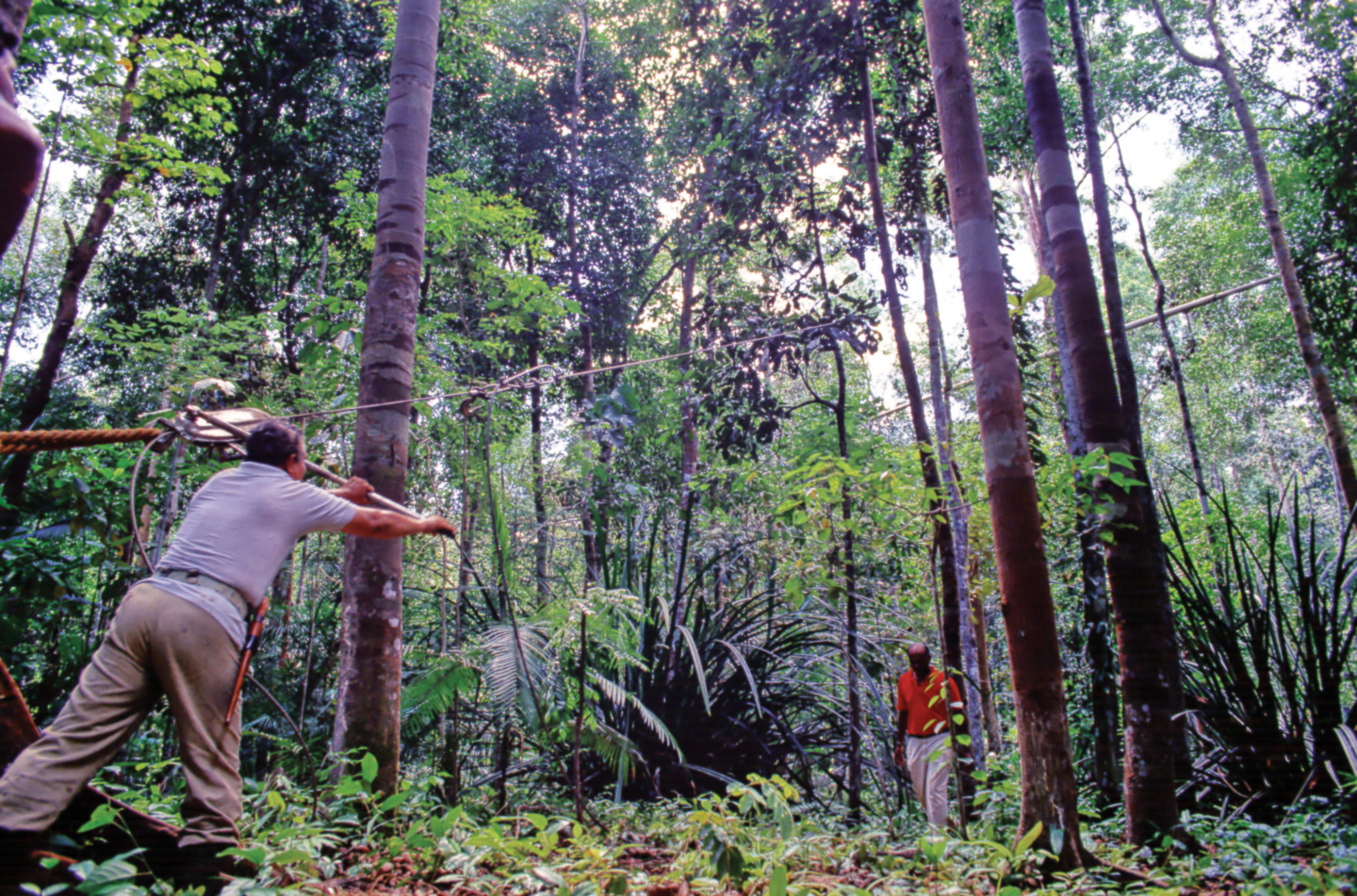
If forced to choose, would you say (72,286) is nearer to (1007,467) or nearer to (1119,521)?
(1007,467)

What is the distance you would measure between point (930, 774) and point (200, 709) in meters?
4.39

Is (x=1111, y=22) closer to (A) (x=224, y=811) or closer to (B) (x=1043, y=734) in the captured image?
(B) (x=1043, y=734)

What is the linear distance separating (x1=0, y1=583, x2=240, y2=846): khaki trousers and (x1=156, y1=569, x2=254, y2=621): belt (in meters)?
0.06

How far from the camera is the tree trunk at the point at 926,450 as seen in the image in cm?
400

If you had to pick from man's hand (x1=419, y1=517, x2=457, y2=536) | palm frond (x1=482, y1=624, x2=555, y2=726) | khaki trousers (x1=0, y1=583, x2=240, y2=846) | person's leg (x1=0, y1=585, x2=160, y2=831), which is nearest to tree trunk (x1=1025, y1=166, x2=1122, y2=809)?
palm frond (x1=482, y1=624, x2=555, y2=726)

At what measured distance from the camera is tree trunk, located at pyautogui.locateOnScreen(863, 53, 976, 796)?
400 cm

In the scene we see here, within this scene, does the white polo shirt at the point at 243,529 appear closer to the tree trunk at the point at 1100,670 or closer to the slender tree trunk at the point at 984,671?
the tree trunk at the point at 1100,670

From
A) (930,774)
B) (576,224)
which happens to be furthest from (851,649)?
(576,224)

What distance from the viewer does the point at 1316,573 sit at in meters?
3.53

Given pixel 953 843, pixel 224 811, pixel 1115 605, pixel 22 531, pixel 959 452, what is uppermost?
pixel 959 452

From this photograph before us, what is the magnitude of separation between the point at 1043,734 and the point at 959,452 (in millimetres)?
9409

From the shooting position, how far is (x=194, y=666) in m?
2.26

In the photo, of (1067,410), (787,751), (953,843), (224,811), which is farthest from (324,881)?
(1067,410)

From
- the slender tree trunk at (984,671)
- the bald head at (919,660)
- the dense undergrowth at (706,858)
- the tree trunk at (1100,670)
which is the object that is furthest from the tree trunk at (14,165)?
the slender tree trunk at (984,671)
